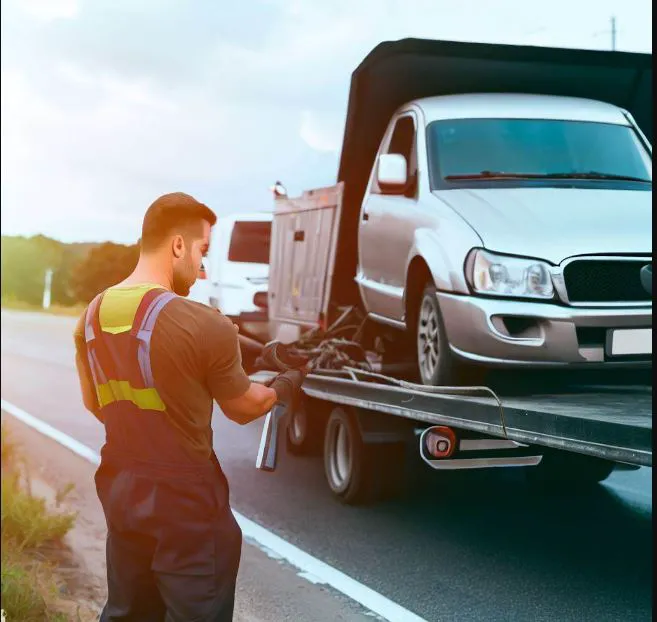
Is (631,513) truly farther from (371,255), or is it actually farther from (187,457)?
(187,457)

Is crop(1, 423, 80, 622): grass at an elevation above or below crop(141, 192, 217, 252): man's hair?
below

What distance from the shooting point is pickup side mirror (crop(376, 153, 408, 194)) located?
22.7ft

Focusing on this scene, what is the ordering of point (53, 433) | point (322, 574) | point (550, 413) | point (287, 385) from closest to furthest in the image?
point (287, 385) < point (550, 413) < point (322, 574) < point (53, 433)

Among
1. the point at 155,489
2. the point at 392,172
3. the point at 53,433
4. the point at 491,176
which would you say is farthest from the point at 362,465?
the point at 53,433

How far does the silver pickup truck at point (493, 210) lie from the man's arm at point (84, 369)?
111 inches

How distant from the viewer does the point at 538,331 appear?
5.58 metres

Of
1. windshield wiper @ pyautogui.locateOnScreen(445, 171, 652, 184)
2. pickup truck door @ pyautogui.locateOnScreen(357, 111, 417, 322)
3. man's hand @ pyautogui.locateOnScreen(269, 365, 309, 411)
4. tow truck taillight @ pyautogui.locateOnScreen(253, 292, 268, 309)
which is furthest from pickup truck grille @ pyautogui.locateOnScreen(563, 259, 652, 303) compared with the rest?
tow truck taillight @ pyautogui.locateOnScreen(253, 292, 268, 309)

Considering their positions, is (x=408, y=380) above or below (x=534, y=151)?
below

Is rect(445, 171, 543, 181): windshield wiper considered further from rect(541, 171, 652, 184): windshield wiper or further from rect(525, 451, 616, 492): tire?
rect(525, 451, 616, 492): tire

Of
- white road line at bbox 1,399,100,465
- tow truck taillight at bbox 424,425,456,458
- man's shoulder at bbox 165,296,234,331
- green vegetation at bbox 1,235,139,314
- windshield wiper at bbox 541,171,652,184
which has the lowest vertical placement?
white road line at bbox 1,399,100,465

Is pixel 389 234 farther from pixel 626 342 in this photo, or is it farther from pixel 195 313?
pixel 195 313

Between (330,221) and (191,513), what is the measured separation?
5677 millimetres

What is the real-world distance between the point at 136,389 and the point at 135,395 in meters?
0.02

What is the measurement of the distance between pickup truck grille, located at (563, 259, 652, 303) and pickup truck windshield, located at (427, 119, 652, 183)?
3.14 ft
